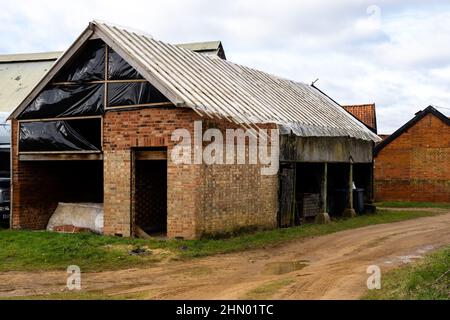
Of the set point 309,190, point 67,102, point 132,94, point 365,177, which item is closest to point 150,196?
point 132,94

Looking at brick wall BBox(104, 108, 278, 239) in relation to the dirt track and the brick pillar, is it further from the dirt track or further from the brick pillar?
the dirt track

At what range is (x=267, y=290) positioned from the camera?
31.4 feet

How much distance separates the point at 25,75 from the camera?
3209 cm

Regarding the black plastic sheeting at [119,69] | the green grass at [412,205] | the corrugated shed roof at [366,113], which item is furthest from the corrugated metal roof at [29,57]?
the corrugated shed roof at [366,113]

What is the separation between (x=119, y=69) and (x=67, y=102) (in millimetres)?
2021

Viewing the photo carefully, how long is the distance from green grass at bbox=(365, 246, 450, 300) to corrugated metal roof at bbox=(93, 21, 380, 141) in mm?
6724

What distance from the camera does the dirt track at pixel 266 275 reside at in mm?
9664

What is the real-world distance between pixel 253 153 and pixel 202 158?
259 centimetres

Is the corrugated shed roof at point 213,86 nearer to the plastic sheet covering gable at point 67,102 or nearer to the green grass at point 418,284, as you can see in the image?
the plastic sheet covering gable at point 67,102

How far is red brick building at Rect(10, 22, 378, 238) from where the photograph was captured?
1555cm

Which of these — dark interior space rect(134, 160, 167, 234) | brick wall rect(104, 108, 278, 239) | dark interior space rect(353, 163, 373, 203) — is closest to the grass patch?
brick wall rect(104, 108, 278, 239)
